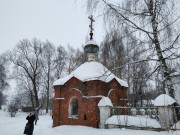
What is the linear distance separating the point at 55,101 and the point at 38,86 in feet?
67.6

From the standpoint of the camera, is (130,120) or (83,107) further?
(83,107)

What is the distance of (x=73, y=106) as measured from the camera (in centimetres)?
1342

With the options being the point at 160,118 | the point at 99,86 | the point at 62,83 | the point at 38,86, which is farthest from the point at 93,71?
the point at 38,86

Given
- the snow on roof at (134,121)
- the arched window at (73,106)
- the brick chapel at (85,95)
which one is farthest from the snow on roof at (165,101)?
the arched window at (73,106)

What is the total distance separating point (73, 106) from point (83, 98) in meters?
1.41

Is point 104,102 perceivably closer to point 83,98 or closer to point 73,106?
point 83,98

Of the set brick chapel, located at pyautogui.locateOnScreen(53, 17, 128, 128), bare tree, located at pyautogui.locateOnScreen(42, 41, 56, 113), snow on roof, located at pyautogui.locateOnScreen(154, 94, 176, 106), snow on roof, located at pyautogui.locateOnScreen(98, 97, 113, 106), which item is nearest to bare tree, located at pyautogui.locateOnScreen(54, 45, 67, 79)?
bare tree, located at pyautogui.locateOnScreen(42, 41, 56, 113)

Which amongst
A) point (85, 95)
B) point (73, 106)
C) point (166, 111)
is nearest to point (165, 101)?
point (166, 111)

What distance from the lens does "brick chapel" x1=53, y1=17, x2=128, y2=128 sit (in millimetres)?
12031

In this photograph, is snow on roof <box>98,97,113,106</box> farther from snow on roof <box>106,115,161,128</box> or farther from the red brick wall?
snow on roof <box>106,115,161,128</box>

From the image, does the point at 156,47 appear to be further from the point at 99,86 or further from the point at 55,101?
the point at 55,101

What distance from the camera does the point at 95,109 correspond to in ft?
38.9

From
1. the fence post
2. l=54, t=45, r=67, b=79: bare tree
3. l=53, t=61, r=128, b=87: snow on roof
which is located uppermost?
l=54, t=45, r=67, b=79: bare tree

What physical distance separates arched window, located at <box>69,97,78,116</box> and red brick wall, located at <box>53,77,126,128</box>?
198 millimetres
